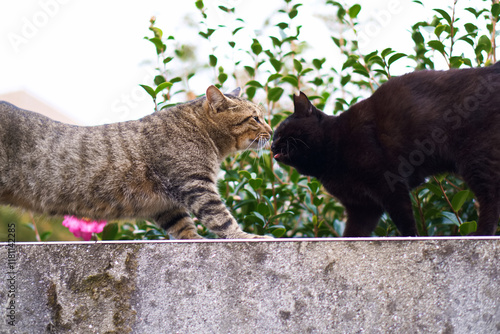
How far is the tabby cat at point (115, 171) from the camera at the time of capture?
6.25ft

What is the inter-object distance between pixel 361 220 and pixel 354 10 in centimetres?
113

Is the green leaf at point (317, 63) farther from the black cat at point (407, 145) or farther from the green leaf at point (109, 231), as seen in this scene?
the green leaf at point (109, 231)

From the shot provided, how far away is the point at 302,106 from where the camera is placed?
2119 millimetres

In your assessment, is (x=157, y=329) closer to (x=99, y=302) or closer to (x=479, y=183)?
(x=99, y=302)

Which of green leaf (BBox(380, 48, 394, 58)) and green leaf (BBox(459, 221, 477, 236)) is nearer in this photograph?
green leaf (BBox(459, 221, 477, 236))

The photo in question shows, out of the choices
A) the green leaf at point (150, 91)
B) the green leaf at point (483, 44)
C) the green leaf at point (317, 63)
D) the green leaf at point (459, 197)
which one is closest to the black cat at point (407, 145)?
the green leaf at point (459, 197)

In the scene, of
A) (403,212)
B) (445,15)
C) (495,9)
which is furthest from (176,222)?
(495,9)

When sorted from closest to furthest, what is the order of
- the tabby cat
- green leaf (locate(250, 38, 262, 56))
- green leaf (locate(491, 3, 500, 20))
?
the tabby cat < green leaf (locate(491, 3, 500, 20)) < green leaf (locate(250, 38, 262, 56))

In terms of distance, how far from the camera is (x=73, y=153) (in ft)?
6.56

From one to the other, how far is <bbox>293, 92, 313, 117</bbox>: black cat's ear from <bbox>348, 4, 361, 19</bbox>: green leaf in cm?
60

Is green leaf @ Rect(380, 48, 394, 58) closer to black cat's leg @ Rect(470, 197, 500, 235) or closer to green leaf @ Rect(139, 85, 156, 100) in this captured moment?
black cat's leg @ Rect(470, 197, 500, 235)

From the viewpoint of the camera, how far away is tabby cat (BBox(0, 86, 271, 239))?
6.25 feet

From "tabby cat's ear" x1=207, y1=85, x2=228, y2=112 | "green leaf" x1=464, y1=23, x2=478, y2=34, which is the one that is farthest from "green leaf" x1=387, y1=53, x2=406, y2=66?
"tabby cat's ear" x1=207, y1=85, x2=228, y2=112

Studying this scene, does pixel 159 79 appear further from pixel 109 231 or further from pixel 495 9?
pixel 495 9
